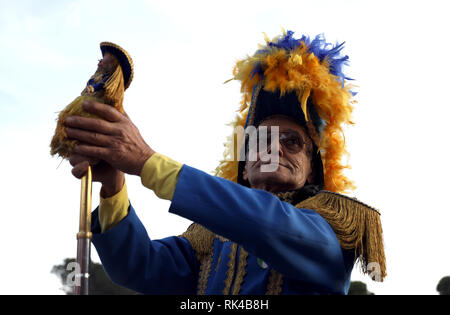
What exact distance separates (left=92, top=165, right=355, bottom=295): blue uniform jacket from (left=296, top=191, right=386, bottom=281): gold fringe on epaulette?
76 mm

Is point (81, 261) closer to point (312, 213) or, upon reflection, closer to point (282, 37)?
point (312, 213)

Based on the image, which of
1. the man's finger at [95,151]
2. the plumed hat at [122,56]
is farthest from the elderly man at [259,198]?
the plumed hat at [122,56]

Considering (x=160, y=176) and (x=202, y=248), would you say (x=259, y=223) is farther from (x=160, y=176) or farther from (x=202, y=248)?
(x=202, y=248)

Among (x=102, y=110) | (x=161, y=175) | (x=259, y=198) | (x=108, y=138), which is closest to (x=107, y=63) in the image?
(x=102, y=110)

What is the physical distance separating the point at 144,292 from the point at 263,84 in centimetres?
162

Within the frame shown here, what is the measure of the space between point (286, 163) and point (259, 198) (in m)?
0.85

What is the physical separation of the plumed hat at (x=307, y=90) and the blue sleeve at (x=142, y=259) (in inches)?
30.6

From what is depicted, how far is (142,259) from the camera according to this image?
330 centimetres

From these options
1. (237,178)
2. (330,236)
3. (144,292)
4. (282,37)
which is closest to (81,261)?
(144,292)

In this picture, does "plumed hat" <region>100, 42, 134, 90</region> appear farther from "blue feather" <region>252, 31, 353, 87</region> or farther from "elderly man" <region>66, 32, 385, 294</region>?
"blue feather" <region>252, 31, 353, 87</region>

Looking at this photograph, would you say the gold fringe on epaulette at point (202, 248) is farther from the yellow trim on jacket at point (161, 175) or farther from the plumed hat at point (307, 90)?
the yellow trim on jacket at point (161, 175)

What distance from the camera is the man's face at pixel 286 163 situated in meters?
3.46
